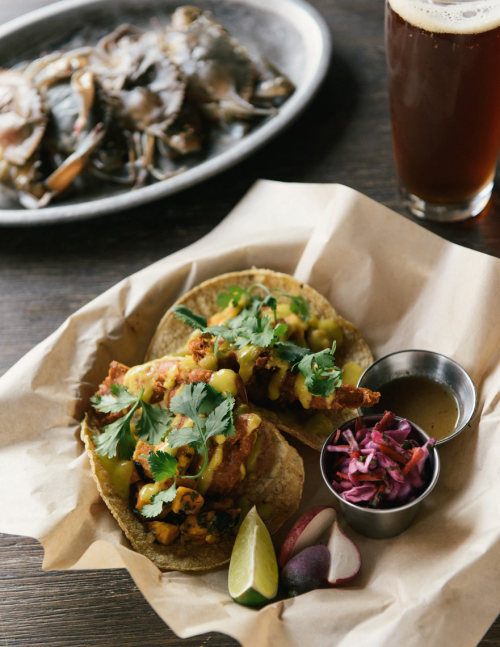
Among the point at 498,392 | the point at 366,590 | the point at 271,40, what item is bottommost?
the point at 366,590

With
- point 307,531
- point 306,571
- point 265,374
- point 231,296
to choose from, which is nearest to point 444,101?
point 231,296

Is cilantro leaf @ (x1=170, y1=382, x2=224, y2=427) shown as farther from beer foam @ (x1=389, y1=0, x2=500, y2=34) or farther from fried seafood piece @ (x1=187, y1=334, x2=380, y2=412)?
beer foam @ (x1=389, y1=0, x2=500, y2=34)

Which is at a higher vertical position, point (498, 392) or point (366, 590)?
point (498, 392)

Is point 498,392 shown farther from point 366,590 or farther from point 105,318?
point 105,318

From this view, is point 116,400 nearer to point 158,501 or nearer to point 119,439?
point 119,439

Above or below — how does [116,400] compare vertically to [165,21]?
below

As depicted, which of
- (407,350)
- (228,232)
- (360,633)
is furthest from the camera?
(228,232)

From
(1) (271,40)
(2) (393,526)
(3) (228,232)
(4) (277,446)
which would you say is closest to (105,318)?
(3) (228,232)

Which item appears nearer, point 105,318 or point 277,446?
point 277,446
